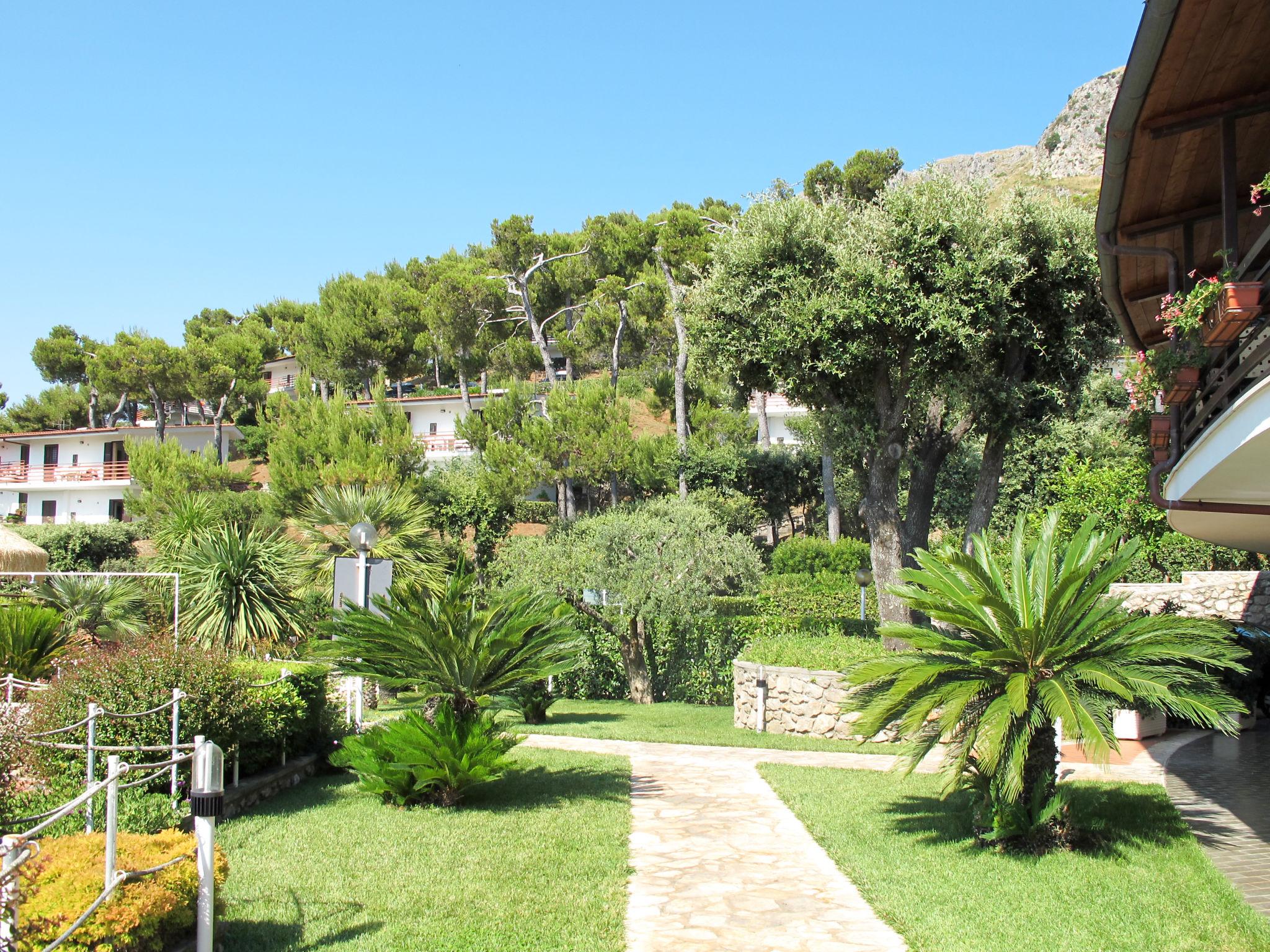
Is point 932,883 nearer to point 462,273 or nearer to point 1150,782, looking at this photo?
point 1150,782

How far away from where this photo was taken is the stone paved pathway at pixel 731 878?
20.0ft

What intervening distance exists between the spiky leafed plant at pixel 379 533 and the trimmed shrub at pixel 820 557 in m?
12.9

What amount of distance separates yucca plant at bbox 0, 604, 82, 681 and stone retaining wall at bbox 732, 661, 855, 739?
1011cm

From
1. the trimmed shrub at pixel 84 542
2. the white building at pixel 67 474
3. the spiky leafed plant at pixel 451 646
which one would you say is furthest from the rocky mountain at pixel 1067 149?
the spiky leafed plant at pixel 451 646

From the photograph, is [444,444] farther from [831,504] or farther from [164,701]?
[164,701]

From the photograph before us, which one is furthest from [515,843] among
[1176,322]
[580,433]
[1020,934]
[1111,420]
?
[1111,420]

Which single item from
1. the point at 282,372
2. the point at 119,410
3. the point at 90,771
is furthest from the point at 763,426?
the point at 90,771

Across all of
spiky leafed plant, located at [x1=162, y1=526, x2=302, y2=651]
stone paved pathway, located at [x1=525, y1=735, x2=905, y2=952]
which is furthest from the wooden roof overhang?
spiky leafed plant, located at [x1=162, y1=526, x2=302, y2=651]

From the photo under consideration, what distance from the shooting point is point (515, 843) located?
8.07 metres

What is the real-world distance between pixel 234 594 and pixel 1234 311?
14.5 meters

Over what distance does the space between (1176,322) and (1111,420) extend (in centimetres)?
2586

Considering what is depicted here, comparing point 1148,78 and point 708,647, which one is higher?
point 1148,78

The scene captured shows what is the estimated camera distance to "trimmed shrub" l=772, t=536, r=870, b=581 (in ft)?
101

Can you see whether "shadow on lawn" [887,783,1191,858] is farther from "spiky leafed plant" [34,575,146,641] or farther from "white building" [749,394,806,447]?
"white building" [749,394,806,447]
